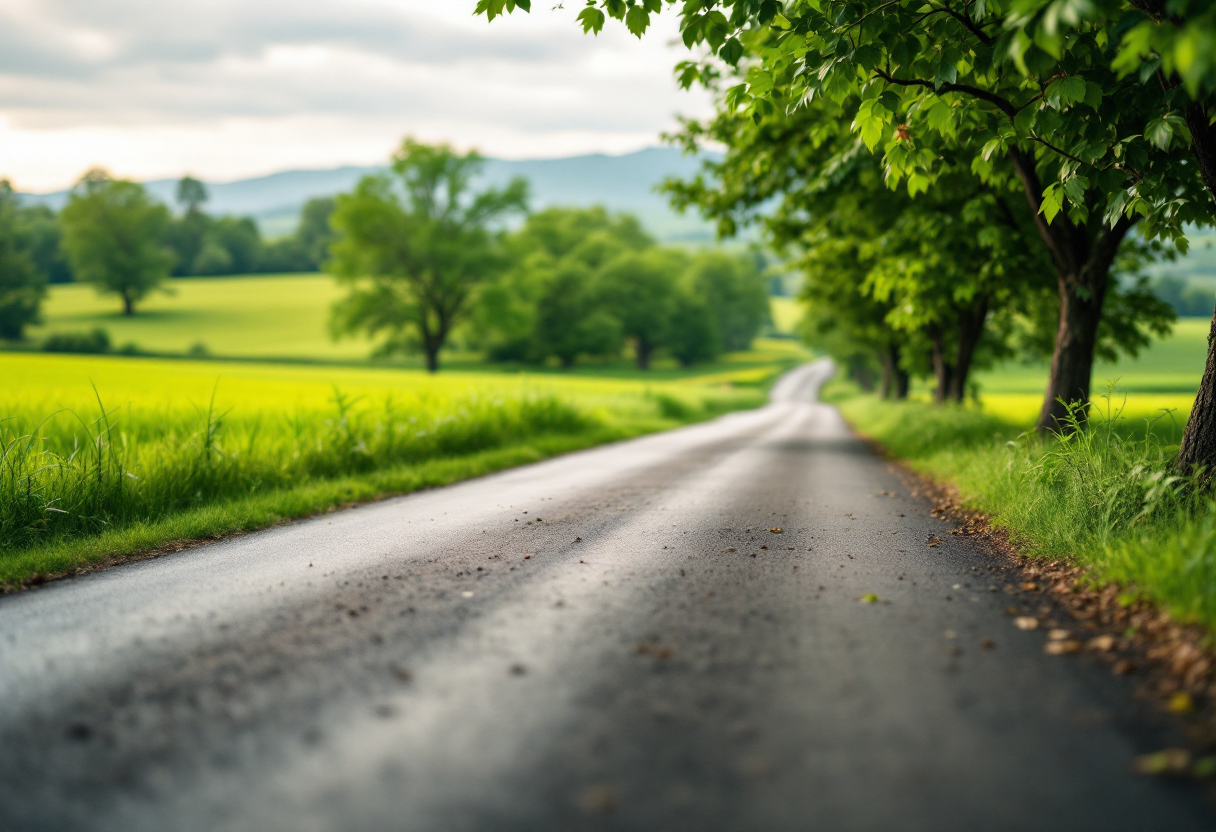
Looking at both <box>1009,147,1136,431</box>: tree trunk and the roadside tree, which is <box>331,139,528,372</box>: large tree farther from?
<box>1009,147,1136,431</box>: tree trunk

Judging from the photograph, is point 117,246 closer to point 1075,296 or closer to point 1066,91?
point 1075,296

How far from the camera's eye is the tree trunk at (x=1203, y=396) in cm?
516

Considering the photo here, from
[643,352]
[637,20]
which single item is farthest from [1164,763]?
[643,352]

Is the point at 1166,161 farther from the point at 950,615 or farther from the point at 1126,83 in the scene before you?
the point at 950,615

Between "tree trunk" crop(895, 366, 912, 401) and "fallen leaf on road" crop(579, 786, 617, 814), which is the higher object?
"tree trunk" crop(895, 366, 912, 401)

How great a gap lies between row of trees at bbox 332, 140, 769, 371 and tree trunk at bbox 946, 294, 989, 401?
124ft

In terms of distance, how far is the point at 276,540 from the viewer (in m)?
6.21

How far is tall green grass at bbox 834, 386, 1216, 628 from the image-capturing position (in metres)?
3.76

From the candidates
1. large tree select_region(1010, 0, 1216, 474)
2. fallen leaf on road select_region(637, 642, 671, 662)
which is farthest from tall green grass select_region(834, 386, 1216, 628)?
fallen leaf on road select_region(637, 642, 671, 662)

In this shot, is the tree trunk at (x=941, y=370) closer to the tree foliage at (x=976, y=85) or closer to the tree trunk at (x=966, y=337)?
the tree trunk at (x=966, y=337)

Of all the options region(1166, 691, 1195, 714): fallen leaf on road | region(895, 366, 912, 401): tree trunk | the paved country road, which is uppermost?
region(895, 366, 912, 401): tree trunk

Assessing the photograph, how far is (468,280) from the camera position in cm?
5238

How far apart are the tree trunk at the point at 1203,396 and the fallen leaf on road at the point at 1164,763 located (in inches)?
139

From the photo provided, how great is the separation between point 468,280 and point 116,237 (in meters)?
41.8
